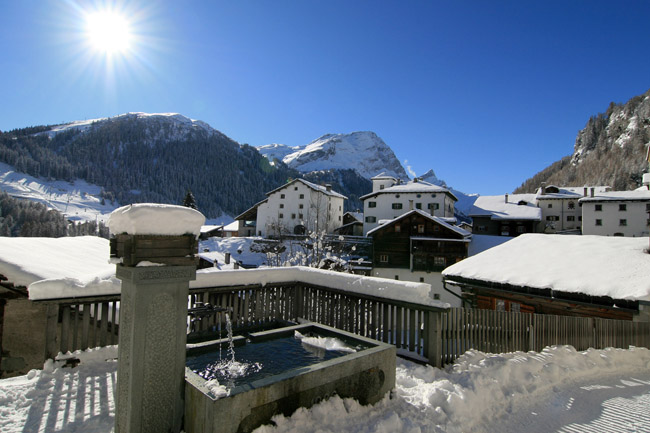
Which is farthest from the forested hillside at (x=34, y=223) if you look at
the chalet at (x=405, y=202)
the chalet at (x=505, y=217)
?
the chalet at (x=505, y=217)

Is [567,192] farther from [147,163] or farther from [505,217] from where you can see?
[147,163]

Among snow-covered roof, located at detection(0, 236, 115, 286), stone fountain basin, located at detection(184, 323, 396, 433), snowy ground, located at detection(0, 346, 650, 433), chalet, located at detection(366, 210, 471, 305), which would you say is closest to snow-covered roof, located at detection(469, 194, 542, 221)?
chalet, located at detection(366, 210, 471, 305)

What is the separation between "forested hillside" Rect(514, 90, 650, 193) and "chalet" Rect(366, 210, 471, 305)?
2981 inches

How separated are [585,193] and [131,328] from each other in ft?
207

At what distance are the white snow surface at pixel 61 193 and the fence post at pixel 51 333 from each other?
12616 cm

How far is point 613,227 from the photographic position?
43781mm

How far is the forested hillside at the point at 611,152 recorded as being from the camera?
9119 centimetres

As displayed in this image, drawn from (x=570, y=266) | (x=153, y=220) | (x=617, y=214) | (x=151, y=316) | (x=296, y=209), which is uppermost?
(x=296, y=209)

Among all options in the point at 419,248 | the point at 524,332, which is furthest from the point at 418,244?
the point at 524,332

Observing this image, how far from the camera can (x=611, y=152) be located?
354 feet

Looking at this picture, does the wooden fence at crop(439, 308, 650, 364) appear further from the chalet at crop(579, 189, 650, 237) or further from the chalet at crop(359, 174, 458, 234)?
the chalet at crop(579, 189, 650, 237)

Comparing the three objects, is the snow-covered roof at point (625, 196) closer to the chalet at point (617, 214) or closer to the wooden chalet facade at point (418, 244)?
the chalet at point (617, 214)

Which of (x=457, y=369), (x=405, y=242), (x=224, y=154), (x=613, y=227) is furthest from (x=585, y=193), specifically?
(x=224, y=154)

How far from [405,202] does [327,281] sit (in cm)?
4231
